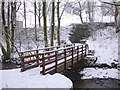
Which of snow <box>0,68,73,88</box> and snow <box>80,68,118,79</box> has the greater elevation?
snow <box>0,68,73,88</box>

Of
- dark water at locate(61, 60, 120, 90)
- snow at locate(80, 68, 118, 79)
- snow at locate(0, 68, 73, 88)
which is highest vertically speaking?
snow at locate(0, 68, 73, 88)

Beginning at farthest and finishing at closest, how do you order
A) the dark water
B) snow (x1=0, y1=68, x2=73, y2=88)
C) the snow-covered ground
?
the snow-covered ground, the dark water, snow (x1=0, y1=68, x2=73, y2=88)

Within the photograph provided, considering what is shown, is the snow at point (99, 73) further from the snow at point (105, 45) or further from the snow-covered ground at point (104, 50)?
the snow at point (105, 45)

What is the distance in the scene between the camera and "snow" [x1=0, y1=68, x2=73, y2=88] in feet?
15.2

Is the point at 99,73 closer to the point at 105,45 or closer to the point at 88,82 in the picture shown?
the point at 88,82

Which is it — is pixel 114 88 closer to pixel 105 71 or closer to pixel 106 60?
pixel 105 71

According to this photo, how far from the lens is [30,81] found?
196 inches

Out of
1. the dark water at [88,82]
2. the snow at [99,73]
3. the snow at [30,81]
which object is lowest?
the dark water at [88,82]

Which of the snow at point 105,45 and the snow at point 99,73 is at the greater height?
the snow at point 105,45

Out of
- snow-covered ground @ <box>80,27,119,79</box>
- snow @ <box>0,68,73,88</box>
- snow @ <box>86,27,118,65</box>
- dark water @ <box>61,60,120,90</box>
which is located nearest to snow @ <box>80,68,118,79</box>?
snow-covered ground @ <box>80,27,119,79</box>

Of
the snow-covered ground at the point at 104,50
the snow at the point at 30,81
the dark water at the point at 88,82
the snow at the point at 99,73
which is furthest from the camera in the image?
the snow-covered ground at the point at 104,50

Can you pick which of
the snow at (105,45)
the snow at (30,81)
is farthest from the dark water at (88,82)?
the snow at (30,81)

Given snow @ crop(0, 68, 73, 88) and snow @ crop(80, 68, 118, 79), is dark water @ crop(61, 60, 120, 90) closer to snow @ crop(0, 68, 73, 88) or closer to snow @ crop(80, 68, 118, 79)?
snow @ crop(80, 68, 118, 79)

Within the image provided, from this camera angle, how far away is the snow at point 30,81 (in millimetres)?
4629
